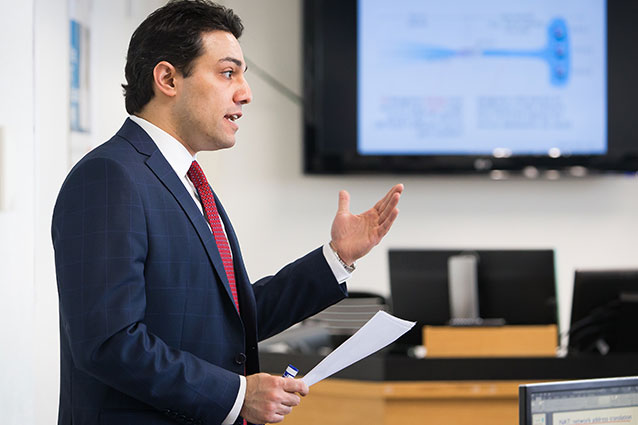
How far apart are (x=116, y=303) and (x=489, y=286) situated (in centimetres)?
191

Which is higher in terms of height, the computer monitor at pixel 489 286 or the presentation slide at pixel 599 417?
the computer monitor at pixel 489 286

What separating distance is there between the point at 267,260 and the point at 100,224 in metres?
3.03

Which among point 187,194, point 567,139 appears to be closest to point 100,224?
point 187,194

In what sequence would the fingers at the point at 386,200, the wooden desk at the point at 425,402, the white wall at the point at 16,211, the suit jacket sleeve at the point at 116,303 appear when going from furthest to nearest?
the wooden desk at the point at 425,402 < the white wall at the point at 16,211 < the fingers at the point at 386,200 < the suit jacket sleeve at the point at 116,303

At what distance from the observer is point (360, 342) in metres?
1.47

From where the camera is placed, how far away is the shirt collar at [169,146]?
1.54 metres

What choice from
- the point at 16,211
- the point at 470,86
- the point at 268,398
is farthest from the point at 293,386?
the point at 470,86

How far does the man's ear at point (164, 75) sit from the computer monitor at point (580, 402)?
839 mm

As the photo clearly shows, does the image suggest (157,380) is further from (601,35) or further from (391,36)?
(601,35)

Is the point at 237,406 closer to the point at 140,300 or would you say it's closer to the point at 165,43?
the point at 140,300

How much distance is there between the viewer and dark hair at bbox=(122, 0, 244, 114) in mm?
1536

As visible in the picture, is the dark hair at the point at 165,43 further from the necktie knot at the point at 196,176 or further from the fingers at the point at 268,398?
the fingers at the point at 268,398

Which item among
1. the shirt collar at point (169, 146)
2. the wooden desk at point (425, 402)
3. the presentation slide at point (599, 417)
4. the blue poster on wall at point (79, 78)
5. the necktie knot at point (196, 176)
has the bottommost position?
the wooden desk at point (425, 402)

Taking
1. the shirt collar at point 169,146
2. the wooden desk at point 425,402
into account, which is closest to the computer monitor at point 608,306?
the wooden desk at point 425,402
